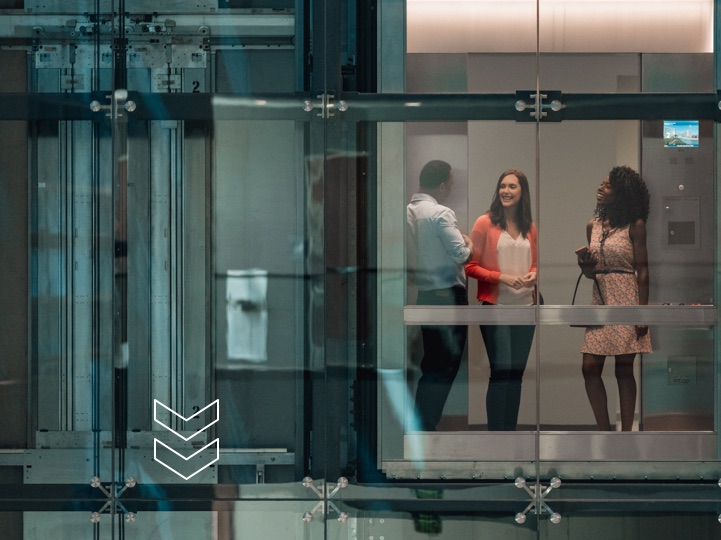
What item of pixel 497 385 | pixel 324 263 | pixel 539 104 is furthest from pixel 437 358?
pixel 539 104

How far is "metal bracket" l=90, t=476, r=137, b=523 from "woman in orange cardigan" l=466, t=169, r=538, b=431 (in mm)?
1909

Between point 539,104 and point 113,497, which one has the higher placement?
point 539,104

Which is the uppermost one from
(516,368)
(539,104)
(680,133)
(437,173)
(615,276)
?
(539,104)

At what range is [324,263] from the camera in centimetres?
485

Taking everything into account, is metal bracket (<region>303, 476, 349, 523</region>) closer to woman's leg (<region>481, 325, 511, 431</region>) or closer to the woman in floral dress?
woman's leg (<region>481, 325, 511, 431</region>)

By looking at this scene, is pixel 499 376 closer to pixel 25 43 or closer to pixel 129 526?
pixel 129 526

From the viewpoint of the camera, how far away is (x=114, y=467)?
4934 mm

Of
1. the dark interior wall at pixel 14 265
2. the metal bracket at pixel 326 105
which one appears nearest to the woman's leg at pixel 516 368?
the metal bracket at pixel 326 105

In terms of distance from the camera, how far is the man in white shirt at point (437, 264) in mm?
4855

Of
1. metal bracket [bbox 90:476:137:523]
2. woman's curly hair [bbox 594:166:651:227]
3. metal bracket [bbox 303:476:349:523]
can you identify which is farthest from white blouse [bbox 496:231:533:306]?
metal bracket [bbox 90:476:137:523]

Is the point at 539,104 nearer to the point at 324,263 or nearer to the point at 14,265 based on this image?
the point at 324,263

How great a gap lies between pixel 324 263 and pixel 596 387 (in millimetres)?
1501

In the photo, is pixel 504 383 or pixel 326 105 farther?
pixel 504 383

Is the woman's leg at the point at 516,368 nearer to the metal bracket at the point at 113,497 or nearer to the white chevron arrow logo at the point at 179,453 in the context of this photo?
the white chevron arrow logo at the point at 179,453
